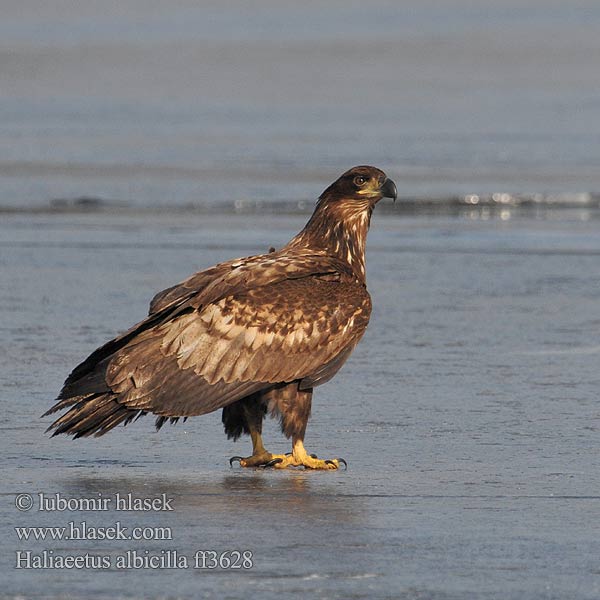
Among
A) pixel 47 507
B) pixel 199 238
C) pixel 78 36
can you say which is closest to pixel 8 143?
pixel 199 238

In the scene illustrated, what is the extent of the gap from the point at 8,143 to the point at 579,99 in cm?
1417

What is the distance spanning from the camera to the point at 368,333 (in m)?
10.2

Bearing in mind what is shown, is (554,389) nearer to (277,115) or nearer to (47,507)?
(47,507)

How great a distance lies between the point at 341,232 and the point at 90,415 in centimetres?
151

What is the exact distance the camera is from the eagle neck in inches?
298

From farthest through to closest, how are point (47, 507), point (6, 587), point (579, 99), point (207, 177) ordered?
point (579, 99)
point (207, 177)
point (47, 507)
point (6, 587)

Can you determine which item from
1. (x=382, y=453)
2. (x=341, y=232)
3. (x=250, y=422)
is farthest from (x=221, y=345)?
(x=341, y=232)

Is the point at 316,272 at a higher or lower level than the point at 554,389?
higher

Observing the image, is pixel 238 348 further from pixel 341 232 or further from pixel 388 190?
pixel 388 190

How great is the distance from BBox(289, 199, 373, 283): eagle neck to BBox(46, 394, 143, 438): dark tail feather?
1.29 meters

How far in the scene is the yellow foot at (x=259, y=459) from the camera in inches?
275

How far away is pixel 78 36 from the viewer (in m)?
53.7
